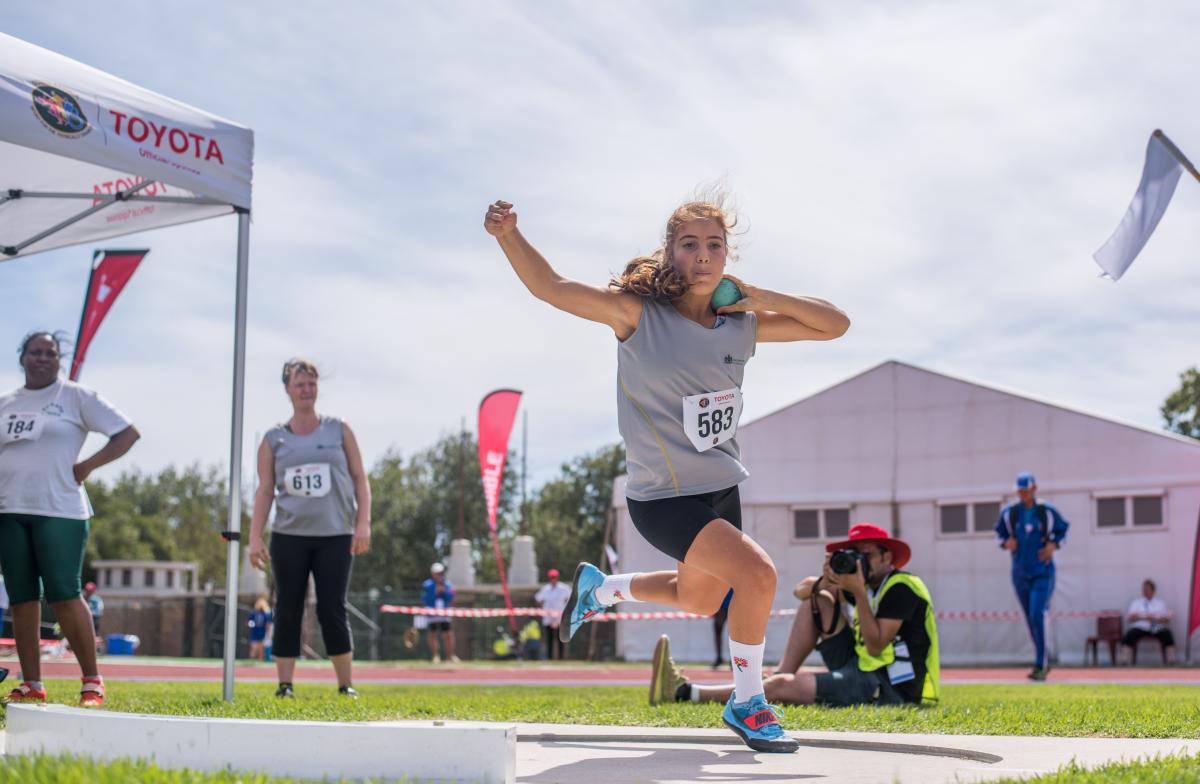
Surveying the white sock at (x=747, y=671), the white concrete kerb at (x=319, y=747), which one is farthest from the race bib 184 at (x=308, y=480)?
the white concrete kerb at (x=319, y=747)

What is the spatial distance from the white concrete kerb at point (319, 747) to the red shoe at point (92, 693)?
3044 mm

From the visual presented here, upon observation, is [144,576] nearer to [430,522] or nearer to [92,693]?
[430,522]

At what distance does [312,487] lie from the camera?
720 centimetres

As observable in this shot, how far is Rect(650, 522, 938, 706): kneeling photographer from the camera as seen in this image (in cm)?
663

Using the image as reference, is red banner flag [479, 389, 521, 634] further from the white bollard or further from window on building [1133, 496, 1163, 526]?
window on building [1133, 496, 1163, 526]

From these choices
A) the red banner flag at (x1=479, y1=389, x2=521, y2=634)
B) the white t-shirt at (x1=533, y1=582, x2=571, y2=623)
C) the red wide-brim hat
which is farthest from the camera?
the red banner flag at (x1=479, y1=389, x2=521, y2=634)

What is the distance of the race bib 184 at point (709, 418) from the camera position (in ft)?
14.1

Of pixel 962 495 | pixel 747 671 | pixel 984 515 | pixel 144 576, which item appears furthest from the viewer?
pixel 144 576

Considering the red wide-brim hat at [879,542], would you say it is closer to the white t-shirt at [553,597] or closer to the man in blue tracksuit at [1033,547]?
the man in blue tracksuit at [1033,547]

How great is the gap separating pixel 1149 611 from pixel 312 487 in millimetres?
15586

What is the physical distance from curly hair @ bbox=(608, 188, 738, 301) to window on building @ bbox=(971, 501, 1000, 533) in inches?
676

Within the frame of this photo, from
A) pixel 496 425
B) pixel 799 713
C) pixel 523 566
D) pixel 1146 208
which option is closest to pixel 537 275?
pixel 799 713

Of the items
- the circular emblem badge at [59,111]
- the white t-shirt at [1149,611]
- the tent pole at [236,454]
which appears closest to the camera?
the circular emblem badge at [59,111]

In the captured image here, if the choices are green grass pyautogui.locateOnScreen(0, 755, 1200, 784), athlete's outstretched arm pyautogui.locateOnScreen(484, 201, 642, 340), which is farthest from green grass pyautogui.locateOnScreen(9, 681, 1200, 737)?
athlete's outstretched arm pyautogui.locateOnScreen(484, 201, 642, 340)
